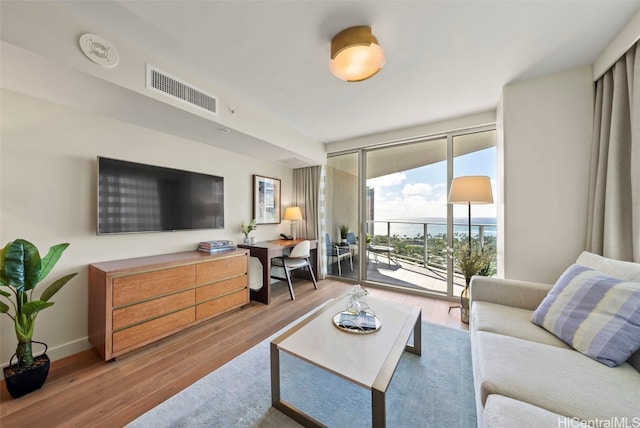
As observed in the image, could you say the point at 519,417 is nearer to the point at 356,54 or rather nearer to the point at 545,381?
the point at 545,381

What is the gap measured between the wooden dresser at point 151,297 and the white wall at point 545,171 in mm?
2977

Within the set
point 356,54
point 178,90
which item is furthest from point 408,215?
point 178,90

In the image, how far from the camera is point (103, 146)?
2.05 metres

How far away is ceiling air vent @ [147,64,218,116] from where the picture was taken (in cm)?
173

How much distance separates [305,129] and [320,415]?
3.11 m

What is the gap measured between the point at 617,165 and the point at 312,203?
10.9ft

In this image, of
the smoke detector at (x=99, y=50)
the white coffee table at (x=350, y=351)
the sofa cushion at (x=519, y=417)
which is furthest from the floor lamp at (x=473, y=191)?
the smoke detector at (x=99, y=50)

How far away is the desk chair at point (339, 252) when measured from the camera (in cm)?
399

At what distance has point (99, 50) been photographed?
4.84 ft

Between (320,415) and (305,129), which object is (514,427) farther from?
(305,129)

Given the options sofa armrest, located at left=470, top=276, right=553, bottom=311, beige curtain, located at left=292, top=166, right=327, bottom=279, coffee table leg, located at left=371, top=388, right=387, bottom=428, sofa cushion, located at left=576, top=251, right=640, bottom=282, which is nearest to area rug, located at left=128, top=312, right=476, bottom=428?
coffee table leg, located at left=371, top=388, right=387, bottom=428

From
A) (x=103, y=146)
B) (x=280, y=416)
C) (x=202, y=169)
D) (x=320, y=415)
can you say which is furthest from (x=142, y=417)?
(x=202, y=169)

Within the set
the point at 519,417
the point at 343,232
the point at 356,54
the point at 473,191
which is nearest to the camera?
the point at 519,417

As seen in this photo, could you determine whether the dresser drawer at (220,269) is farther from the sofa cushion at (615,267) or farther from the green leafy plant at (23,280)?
the sofa cushion at (615,267)
